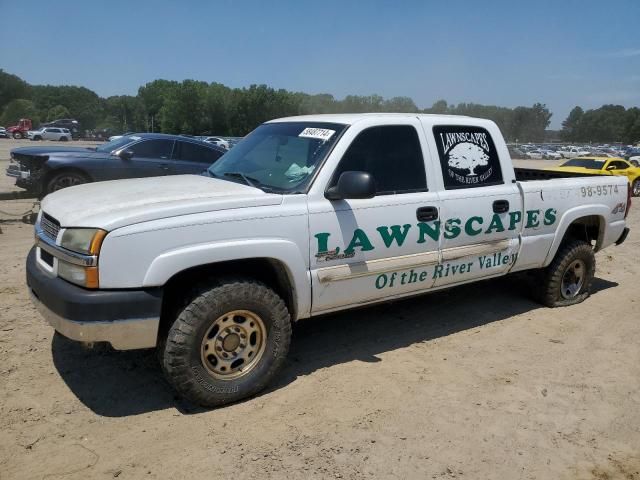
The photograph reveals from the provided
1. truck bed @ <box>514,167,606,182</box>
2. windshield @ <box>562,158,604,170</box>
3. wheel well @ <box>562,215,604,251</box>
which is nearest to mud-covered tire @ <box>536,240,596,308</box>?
wheel well @ <box>562,215,604,251</box>

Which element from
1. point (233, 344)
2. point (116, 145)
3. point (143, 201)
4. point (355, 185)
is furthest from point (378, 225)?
point (116, 145)

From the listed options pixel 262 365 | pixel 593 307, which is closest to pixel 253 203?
pixel 262 365

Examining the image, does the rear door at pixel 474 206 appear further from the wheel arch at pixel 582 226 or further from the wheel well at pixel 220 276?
the wheel well at pixel 220 276

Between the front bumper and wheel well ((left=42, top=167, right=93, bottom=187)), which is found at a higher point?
wheel well ((left=42, top=167, right=93, bottom=187))

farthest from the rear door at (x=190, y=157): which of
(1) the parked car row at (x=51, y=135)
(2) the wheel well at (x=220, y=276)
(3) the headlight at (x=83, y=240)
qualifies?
(1) the parked car row at (x=51, y=135)

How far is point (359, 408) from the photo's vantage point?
3.53m

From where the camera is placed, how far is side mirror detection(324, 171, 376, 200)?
3.56 m

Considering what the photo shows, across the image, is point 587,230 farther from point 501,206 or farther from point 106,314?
point 106,314

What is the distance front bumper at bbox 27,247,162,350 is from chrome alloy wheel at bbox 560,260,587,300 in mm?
4360

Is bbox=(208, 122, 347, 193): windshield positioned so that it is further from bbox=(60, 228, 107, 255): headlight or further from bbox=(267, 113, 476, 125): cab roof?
bbox=(60, 228, 107, 255): headlight

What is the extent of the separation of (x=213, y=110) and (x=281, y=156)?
7942cm

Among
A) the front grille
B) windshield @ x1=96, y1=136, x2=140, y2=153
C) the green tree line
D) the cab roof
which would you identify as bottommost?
the front grille

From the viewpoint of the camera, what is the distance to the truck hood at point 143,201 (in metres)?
3.12

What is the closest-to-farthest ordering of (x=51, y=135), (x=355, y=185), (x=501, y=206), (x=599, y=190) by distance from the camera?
(x=355, y=185)
(x=501, y=206)
(x=599, y=190)
(x=51, y=135)
